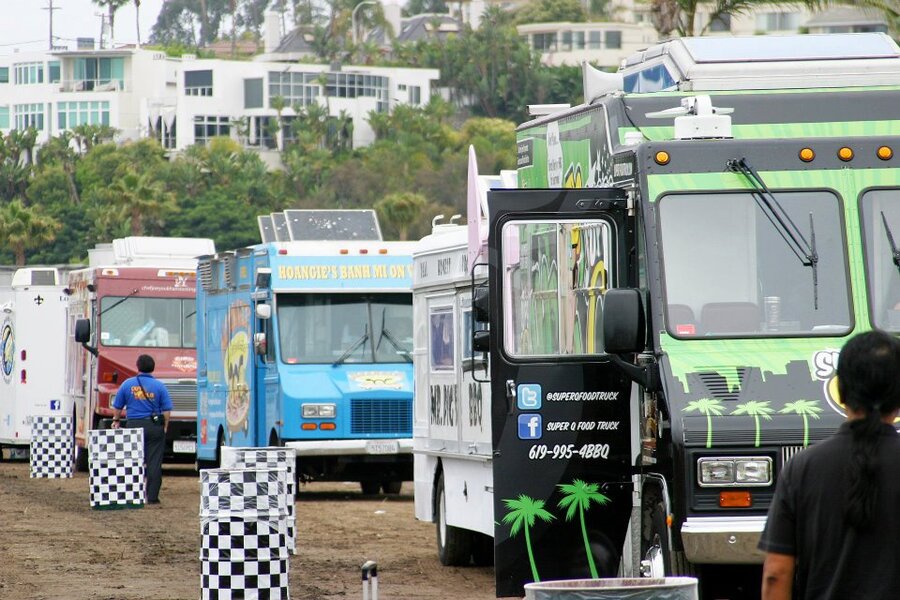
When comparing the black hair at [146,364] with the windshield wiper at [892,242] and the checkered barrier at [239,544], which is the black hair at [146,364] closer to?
the checkered barrier at [239,544]

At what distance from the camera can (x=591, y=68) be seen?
11.8m

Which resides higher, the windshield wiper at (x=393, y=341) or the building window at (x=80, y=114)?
the building window at (x=80, y=114)

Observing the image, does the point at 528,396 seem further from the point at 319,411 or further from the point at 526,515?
the point at 319,411

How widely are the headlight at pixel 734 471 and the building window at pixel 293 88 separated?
131 meters

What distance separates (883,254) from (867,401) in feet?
14.2

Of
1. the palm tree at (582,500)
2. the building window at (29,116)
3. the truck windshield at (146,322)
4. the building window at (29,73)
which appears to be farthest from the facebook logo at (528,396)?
the building window at (29,73)

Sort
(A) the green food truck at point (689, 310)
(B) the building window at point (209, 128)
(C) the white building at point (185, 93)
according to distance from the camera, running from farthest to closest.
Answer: (B) the building window at point (209, 128)
(C) the white building at point (185, 93)
(A) the green food truck at point (689, 310)

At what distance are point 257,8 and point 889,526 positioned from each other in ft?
603

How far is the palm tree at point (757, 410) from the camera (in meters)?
8.62

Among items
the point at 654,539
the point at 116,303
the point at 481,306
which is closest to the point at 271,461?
the point at 481,306

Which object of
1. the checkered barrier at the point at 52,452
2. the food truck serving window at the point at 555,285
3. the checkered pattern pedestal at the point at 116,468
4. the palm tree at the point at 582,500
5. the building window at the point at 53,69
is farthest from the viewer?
the building window at the point at 53,69

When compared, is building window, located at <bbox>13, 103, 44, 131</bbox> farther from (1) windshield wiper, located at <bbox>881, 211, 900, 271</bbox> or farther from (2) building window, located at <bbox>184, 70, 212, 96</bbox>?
(1) windshield wiper, located at <bbox>881, 211, 900, 271</bbox>

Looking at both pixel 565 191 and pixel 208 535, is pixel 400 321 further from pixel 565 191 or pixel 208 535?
pixel 565 191

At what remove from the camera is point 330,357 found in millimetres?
21547
